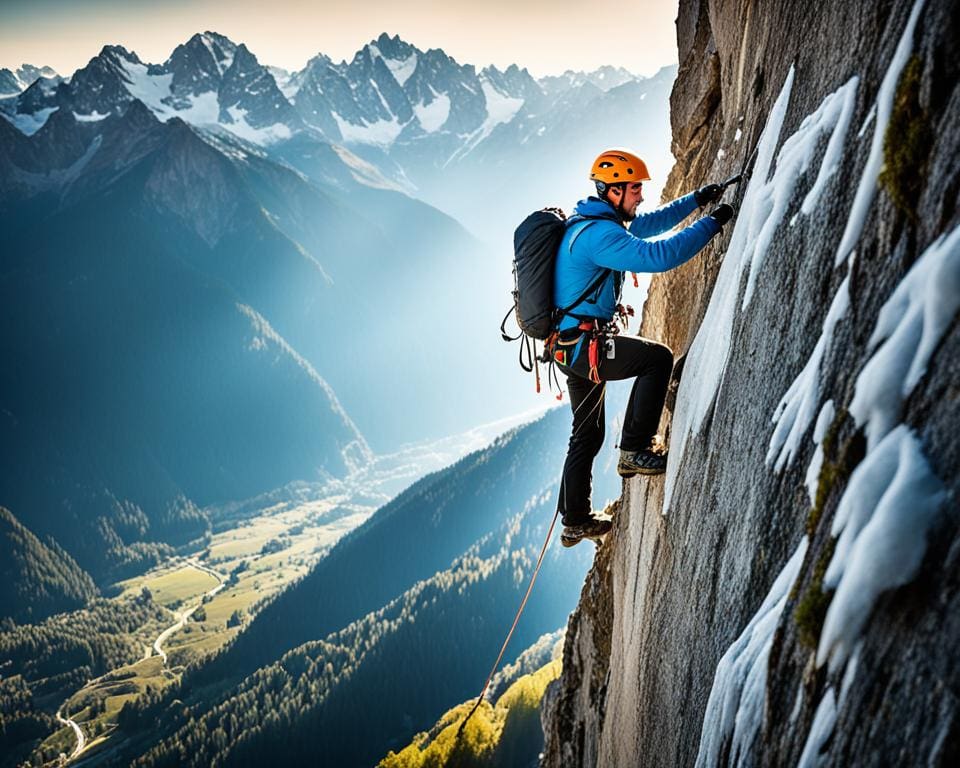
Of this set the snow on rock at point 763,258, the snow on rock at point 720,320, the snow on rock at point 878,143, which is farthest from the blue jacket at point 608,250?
the snow on rock at point 878,143

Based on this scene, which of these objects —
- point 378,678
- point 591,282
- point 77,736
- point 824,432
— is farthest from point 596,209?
point 77,736

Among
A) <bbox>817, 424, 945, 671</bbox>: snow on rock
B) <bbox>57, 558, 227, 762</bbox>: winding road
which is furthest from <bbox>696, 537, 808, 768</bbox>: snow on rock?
<bbox>57, 558, 227, 762</bbox>: winding road

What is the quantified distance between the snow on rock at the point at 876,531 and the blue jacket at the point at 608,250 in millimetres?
3743

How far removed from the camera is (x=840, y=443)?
3.48 metres

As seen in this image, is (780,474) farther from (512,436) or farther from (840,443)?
(512,436)

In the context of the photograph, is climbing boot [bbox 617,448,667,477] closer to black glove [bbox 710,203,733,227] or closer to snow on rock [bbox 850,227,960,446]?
black glove [bbox 710,203,733,227]

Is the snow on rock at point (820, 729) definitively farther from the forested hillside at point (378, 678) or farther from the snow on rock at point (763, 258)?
the forested hillside at point (378, 678)

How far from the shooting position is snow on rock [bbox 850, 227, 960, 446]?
2.84m

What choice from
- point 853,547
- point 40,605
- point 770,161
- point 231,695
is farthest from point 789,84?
point 40,605

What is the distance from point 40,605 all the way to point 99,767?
88439 mm

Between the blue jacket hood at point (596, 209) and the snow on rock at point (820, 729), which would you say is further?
the blue jacket hood at point (596, 209)

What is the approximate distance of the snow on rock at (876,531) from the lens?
8.71ft

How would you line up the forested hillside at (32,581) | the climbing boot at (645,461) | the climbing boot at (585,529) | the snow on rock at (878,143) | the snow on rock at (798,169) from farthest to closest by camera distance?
the forested hillside at (32,581) → the climbing boot at (585,529) → the climbing boot at (645,461) → the snow on rock at (798,169) → the snow on rock at (878,143)

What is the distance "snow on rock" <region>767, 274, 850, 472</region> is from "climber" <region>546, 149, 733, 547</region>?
101 inches
